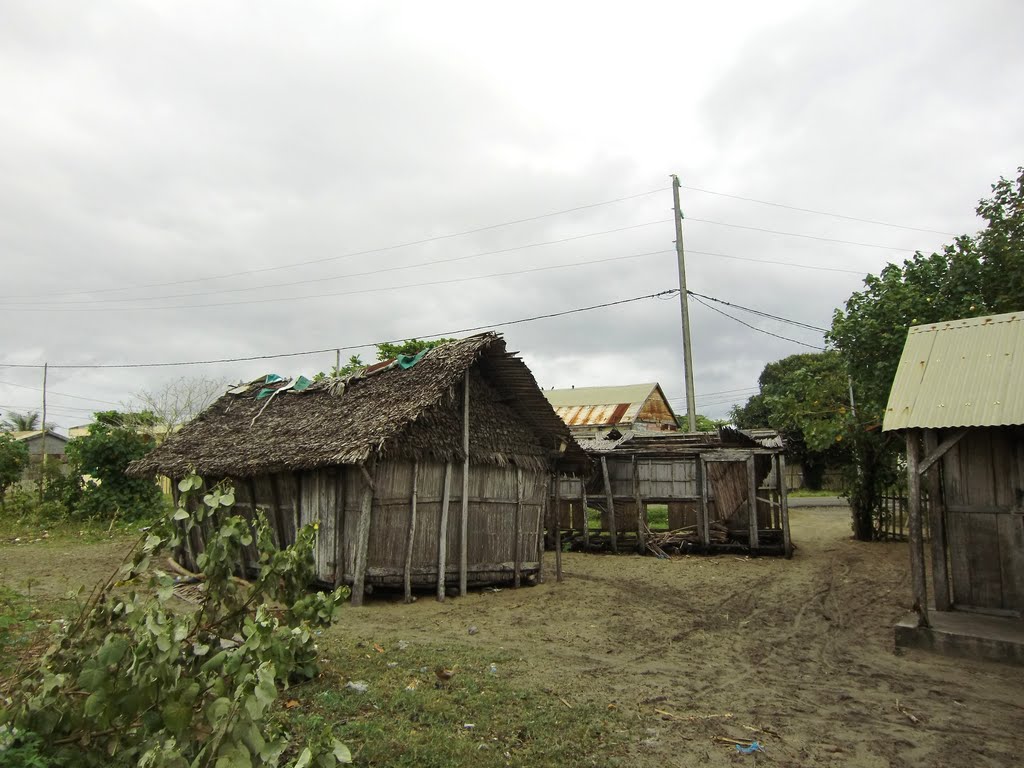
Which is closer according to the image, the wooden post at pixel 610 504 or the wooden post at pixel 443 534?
the wooden post at pixel 443 534

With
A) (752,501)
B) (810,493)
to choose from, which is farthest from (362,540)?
(810,493)

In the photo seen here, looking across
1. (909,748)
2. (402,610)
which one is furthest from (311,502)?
(909,748)

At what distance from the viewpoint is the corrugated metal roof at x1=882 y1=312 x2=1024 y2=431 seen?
718cm

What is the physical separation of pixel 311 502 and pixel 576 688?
6288 mm

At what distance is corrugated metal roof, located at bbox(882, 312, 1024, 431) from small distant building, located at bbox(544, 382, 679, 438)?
26227 millimetres

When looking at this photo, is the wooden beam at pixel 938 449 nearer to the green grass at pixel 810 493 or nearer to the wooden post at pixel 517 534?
the wooden post at pixel 517 534

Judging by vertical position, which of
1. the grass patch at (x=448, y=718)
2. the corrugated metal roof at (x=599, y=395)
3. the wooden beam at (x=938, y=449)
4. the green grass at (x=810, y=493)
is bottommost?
the grass patch at (x=448, y=718)

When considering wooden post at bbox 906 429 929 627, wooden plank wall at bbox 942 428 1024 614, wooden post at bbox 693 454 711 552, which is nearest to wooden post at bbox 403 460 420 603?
wooden post at bbox 906 429 929 627

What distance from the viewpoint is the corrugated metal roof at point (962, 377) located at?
718 cm

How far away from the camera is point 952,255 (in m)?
13.7

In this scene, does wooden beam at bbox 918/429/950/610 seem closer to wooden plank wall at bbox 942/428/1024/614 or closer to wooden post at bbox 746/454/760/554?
wooden plank wall at bbox 942/428/1024/614

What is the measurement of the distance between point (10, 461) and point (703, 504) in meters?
20.1

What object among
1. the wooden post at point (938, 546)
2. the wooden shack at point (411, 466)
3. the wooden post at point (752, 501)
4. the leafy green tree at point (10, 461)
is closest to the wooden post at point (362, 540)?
the wooden shack at point (411, 466)

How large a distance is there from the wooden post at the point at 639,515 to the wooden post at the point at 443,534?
22.6 feet
